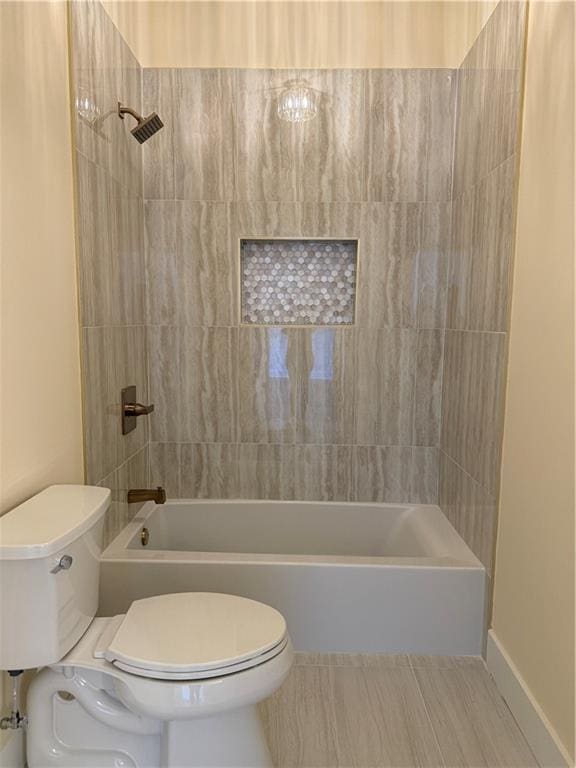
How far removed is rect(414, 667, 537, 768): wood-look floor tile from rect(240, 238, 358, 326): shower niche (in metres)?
1.56

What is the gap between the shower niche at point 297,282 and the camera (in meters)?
2.61

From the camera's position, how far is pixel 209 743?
1.38 meters

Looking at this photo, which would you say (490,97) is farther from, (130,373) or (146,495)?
(146,495)

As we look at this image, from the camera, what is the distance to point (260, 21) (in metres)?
2.48

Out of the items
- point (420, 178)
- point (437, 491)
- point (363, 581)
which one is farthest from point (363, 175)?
point (363, 581)

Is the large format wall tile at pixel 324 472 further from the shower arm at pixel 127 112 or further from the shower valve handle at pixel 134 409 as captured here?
the shower arm at pixel 127 112

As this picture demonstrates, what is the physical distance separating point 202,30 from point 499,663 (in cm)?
292

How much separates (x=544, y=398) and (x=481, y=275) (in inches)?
28.5

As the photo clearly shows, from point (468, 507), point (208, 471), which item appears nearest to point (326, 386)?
point (208, 471)

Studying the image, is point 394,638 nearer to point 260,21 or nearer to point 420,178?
point 420,178

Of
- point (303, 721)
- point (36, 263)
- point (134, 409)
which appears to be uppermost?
point (36, 263)

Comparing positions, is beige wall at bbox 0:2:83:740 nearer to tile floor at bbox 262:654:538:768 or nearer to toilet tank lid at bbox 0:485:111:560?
toilet tank lid at bbox 0:485:111:560

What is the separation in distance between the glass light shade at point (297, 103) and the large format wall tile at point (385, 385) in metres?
1.02

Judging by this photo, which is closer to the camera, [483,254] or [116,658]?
[116,658]
